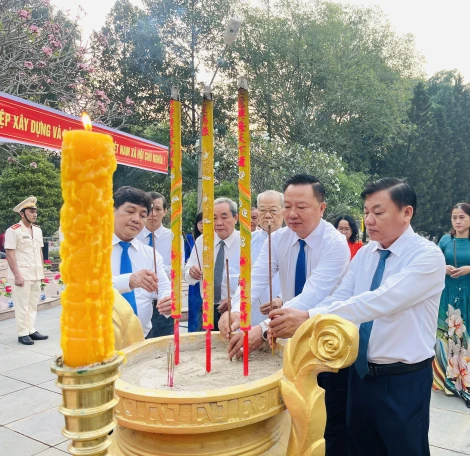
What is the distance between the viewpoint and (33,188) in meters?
13.8

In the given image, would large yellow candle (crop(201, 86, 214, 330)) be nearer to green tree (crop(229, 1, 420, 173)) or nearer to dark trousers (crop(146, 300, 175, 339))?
dark trousers (crop(146, 300, 175, 339))

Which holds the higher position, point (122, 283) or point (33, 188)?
point (33, 188)

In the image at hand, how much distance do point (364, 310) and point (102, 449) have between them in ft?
4.32

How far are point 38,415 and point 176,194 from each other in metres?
2.89

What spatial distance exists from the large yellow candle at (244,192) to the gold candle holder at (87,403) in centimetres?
90

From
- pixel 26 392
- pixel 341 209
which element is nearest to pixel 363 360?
pixel 26 392

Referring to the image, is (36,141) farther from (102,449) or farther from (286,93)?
(286,93)

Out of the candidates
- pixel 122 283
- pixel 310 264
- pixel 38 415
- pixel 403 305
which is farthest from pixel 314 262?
pixel 38 415

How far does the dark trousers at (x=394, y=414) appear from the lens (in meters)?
1.84

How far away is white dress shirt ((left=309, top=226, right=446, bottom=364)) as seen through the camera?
5.74 feet

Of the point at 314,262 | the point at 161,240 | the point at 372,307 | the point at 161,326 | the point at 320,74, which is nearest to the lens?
the point at 372,307

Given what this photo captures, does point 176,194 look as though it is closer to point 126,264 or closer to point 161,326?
point 126,264

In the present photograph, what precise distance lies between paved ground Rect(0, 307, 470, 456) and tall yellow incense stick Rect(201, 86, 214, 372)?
2.12 meters

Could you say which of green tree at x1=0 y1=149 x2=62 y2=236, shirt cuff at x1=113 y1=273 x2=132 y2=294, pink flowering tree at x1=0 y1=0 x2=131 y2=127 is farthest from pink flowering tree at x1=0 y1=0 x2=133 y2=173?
green tree at x1=0 y1=149 x2=62 y2=236
